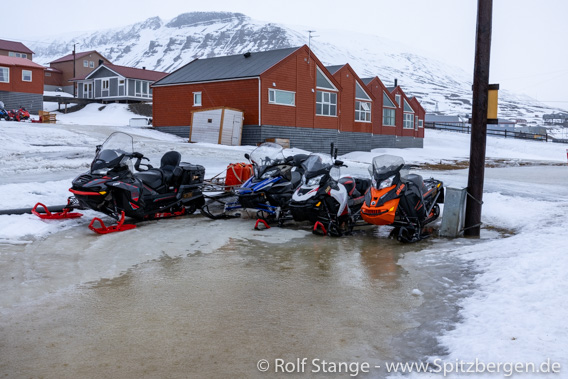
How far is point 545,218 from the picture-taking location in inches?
347

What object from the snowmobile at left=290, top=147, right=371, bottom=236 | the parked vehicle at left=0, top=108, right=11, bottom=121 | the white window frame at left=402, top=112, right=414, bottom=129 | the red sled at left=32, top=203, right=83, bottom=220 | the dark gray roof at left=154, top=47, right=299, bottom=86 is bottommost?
the red sled at left=32, top=203, right=83, bottom=220

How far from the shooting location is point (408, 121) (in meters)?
47.7

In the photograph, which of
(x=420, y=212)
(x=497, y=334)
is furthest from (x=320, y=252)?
(x=497, y=334)

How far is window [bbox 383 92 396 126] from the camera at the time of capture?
43594 mm

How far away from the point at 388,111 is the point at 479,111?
36915 millimetres

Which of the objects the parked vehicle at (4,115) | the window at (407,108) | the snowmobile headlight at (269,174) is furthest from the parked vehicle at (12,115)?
the window at (407,108)

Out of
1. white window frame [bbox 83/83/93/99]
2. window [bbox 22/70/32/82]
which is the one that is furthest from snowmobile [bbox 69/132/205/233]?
white window frame [bbox 83/83/93/99]

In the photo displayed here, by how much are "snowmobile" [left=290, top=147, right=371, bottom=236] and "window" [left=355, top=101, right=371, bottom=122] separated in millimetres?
28431

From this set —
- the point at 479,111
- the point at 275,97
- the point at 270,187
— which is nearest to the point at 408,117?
the point at 275,97

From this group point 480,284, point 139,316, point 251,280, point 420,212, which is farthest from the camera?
point 420,212

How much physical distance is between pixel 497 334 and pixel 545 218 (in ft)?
18.8

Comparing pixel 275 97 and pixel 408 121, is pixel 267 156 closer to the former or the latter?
pixel 275 97

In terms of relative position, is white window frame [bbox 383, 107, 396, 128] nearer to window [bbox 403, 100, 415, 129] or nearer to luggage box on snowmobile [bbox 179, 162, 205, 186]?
window [bbox 403, 100, 415, 129]

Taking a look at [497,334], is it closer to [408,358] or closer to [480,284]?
[408,358]
